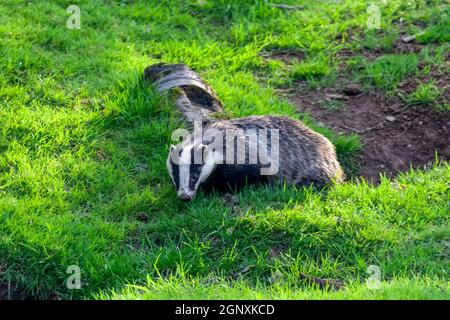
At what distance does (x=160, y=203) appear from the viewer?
20.6 ft

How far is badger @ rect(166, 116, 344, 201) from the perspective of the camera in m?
6.25

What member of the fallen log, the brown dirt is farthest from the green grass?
the brown dirt

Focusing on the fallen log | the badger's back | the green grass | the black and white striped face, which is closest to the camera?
the green grass

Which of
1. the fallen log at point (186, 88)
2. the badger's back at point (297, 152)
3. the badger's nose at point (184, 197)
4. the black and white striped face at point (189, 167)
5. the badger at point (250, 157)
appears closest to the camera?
the badger's nose at point (184, 197)

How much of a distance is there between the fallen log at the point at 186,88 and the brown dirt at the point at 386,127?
3.87 feet

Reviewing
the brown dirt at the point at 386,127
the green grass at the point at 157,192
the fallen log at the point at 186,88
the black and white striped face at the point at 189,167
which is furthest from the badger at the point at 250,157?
the brown dirt at the point at 386,127

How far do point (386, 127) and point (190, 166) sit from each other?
2598 mm

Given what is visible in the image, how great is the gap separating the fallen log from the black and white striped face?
0.89 m

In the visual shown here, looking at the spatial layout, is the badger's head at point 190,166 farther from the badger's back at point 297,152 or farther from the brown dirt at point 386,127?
the brown dirt at point 386,127

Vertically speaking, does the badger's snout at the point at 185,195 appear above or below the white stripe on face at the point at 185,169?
below

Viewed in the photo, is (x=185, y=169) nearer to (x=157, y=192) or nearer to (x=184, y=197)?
(x=184, y=197)

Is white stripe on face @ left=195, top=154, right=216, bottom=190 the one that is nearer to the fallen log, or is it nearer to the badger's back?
the badger's back

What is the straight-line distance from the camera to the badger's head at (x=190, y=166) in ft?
20.1
